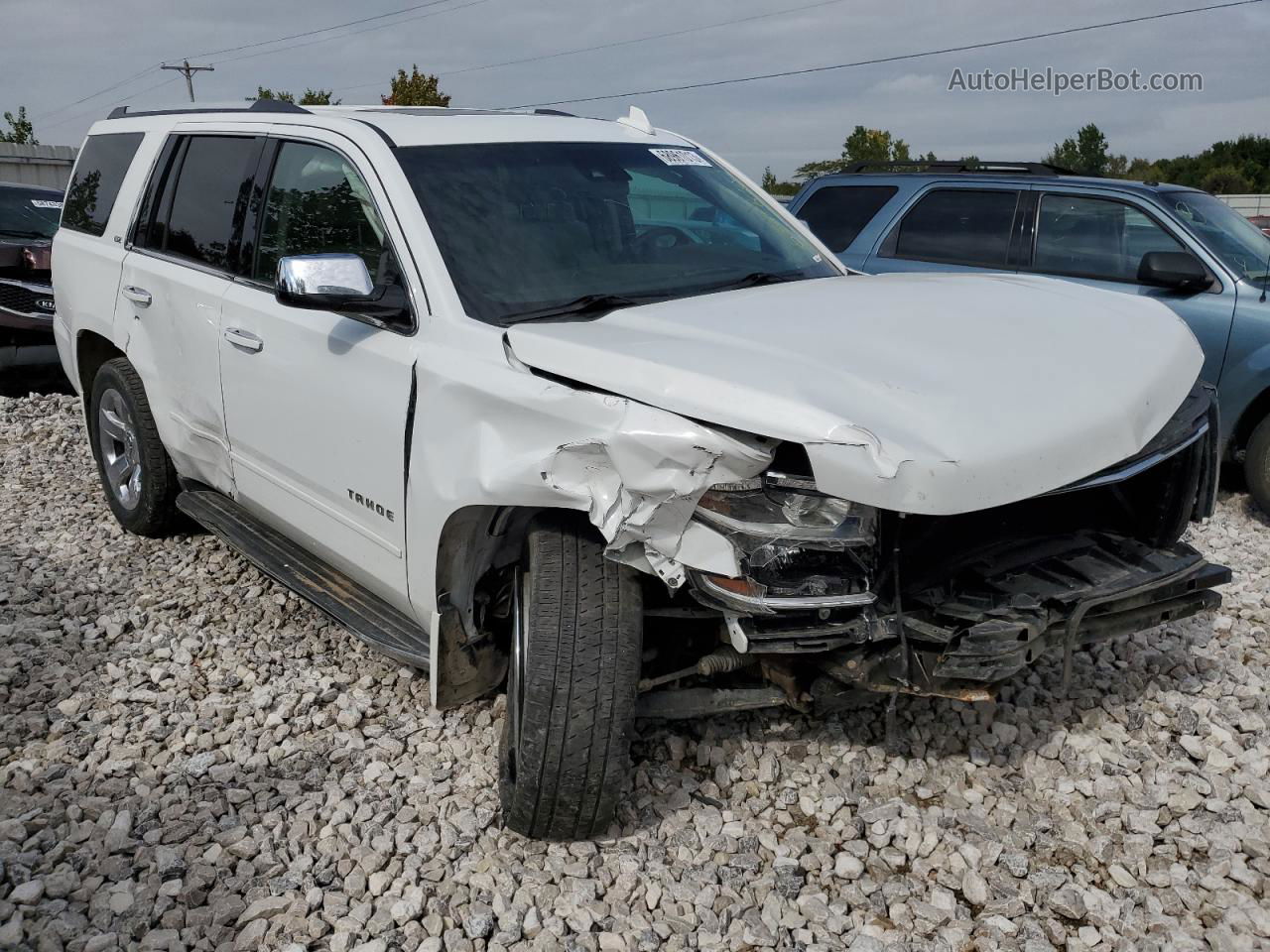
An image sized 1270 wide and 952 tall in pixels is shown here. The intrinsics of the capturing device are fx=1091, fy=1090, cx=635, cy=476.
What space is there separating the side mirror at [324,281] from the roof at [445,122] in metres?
0.65

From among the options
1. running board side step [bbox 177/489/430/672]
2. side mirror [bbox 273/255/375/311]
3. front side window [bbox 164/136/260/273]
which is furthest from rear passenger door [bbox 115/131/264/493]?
side mirror [bbox 273/255/375/311]

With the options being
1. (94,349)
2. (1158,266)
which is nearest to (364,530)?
(94,349)

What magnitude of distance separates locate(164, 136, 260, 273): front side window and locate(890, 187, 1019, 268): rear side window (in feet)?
14.3

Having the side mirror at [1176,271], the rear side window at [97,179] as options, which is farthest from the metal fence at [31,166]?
the side mirror at [1176,271]

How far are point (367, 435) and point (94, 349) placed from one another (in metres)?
2.98

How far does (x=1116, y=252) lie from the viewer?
6406 millimetres

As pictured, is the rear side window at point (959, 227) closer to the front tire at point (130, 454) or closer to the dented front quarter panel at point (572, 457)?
the front tire at point (130, 454)

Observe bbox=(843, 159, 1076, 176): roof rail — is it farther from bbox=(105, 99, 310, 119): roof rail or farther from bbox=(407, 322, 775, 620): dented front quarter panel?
bbox=(407, 322, 775, 620): dented front quarter panel

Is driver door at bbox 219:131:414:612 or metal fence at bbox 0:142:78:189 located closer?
driver door at bbox 219:131:414:612

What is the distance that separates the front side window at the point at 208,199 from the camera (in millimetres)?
4234

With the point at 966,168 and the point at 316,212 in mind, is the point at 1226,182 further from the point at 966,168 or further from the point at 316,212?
the point at 316,212

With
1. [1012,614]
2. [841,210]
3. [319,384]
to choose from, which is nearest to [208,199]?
[319,384]

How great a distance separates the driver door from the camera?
3260 mm

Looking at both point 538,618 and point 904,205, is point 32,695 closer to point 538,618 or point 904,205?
point 538,618
